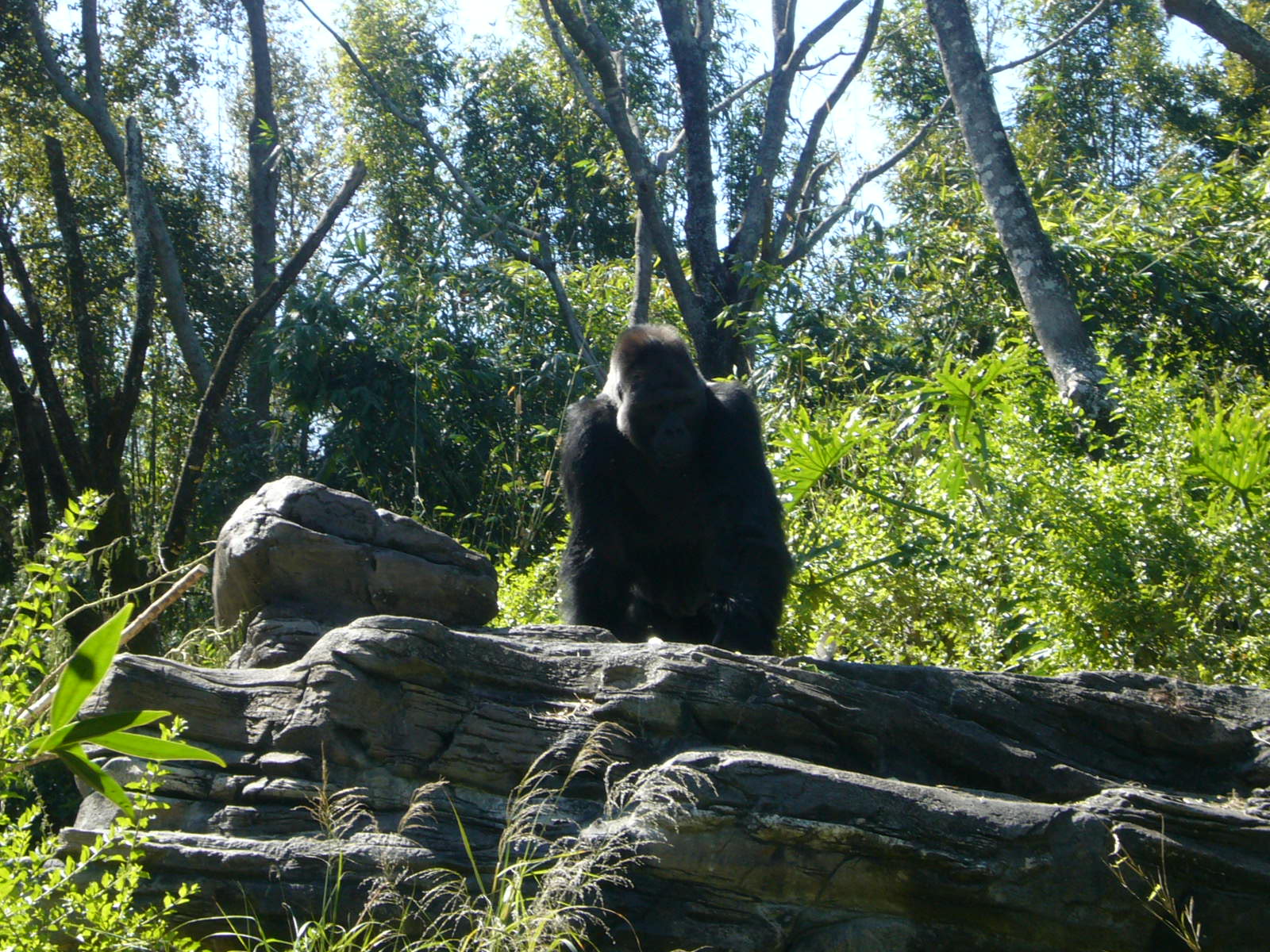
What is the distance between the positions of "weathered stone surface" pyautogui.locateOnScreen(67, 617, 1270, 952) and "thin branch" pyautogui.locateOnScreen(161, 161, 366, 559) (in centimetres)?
505

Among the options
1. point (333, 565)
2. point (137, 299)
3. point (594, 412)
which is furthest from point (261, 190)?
point (333, 565)

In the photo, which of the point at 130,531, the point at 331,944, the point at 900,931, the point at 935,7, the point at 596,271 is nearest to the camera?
the point at 331,944

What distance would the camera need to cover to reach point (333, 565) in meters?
4.49

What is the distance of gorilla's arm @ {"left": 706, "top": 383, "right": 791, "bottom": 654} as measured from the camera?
474cm

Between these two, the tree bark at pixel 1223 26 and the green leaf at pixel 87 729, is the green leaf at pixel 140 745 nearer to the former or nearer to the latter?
the green leaf at pixel 87 729

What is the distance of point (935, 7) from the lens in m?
7.59

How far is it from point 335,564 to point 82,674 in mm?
2157

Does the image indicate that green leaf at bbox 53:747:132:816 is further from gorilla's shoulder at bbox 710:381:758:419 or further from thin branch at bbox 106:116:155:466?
thin branch at bbox 106:116:155:466

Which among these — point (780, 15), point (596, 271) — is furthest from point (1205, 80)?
point (596, 271)

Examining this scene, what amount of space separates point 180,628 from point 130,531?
867 mm

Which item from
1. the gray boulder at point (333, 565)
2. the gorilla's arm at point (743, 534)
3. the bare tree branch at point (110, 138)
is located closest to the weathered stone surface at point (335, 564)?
the gray boulder at point (333, 565)

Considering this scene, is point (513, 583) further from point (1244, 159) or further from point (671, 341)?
point (1244, 159)

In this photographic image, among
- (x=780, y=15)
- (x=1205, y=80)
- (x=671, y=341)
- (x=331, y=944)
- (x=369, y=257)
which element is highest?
(x=1205, y=80)

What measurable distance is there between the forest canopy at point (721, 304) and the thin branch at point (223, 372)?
33mm
